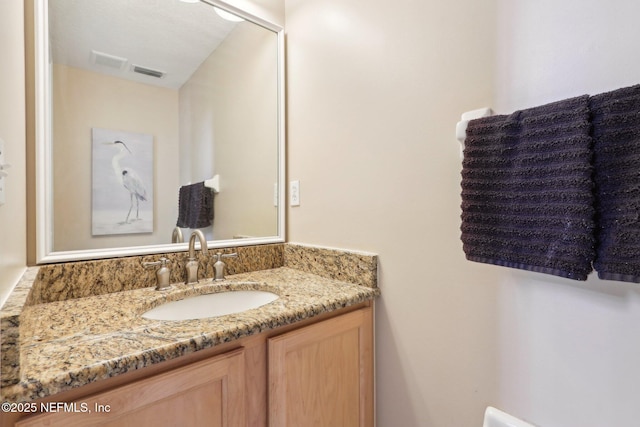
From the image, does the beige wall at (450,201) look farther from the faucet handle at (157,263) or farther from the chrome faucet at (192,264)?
the faucet handle at (157,263)

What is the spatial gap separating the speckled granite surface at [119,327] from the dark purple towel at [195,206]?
0.30m

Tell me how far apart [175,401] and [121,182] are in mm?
852

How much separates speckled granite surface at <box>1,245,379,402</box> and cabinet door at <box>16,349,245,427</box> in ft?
0.19

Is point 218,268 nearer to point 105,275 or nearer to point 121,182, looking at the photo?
point 105,275

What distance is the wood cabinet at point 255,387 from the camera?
62cm

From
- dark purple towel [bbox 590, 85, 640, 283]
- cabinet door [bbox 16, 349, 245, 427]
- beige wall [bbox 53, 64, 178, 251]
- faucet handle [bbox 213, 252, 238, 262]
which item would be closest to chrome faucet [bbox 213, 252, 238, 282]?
faucet handle [bbox 213, 252, 238, 262]

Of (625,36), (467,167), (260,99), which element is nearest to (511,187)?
(467,167)

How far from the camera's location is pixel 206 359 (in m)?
0.74

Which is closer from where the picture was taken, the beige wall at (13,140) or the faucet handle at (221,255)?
the beige wall at (13,140)

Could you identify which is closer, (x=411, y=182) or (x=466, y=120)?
(x=466, y=120)

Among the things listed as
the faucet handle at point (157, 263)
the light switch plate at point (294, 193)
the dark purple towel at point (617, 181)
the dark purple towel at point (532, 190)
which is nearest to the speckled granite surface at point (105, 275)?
the faucet handle at point (157, 263)

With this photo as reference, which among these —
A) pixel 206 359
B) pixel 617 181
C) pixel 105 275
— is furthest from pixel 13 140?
pixel 617 181

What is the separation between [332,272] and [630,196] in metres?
0.91

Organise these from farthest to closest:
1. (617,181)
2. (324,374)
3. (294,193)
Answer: (294,193) → (324,374) → (617,181)
